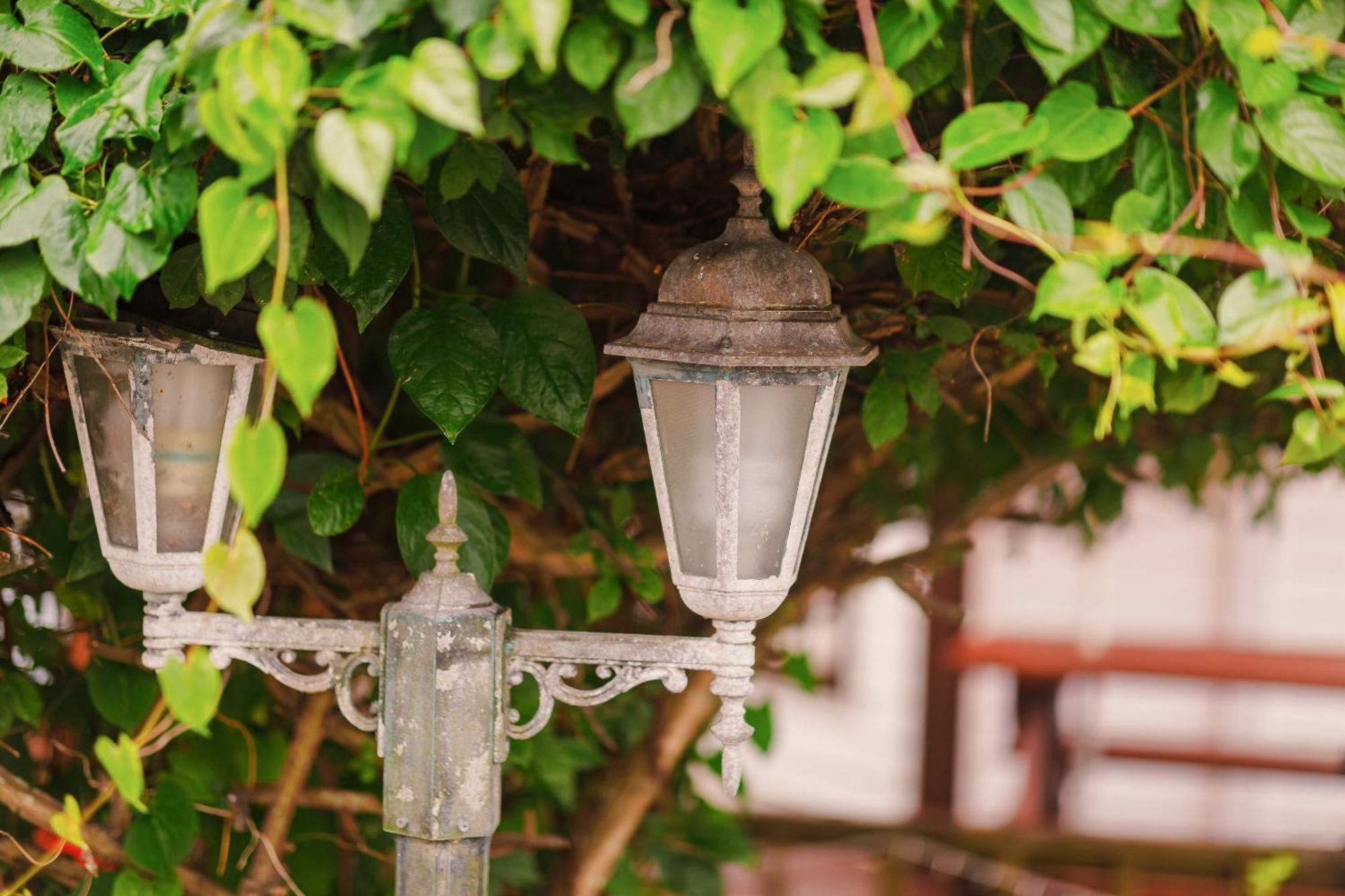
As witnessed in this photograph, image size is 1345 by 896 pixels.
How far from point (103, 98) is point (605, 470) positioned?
2.99 feet

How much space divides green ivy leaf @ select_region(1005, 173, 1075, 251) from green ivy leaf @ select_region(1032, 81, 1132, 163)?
2 centimetres

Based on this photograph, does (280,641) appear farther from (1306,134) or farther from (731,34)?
(1306,134)

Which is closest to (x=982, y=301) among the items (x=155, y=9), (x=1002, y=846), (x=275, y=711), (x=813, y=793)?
(x=155, y=9)

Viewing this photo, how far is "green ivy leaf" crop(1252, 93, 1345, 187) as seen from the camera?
0.83 meters

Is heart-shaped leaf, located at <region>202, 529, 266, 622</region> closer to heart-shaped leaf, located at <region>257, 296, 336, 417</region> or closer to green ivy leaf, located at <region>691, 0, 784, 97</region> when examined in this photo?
heart-shaped leaf, located at <region>257, 296, 336, 417</region>

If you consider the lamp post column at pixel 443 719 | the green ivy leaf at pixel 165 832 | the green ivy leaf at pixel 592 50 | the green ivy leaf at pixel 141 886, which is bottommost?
the green ivy leaf at pixel 141 886

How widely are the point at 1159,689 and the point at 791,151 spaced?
6.35 metres

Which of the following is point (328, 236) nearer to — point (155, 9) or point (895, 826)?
point (155, 9)

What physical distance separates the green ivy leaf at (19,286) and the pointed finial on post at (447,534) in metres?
0.33

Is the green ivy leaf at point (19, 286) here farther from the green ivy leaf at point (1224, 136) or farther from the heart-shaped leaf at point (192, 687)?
the green ivy leaf at point (1224, 136)

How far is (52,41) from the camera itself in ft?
3.12

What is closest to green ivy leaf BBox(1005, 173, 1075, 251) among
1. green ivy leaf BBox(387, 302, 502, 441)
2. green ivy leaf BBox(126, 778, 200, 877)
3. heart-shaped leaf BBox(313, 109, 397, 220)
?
heart-shaped leaf BBox(313, 109, 397, 220)

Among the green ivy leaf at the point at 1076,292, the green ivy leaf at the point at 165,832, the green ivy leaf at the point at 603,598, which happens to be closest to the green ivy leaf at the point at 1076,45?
the green ivy leaf at the point at 1076,292

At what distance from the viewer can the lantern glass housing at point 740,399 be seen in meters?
0.99
